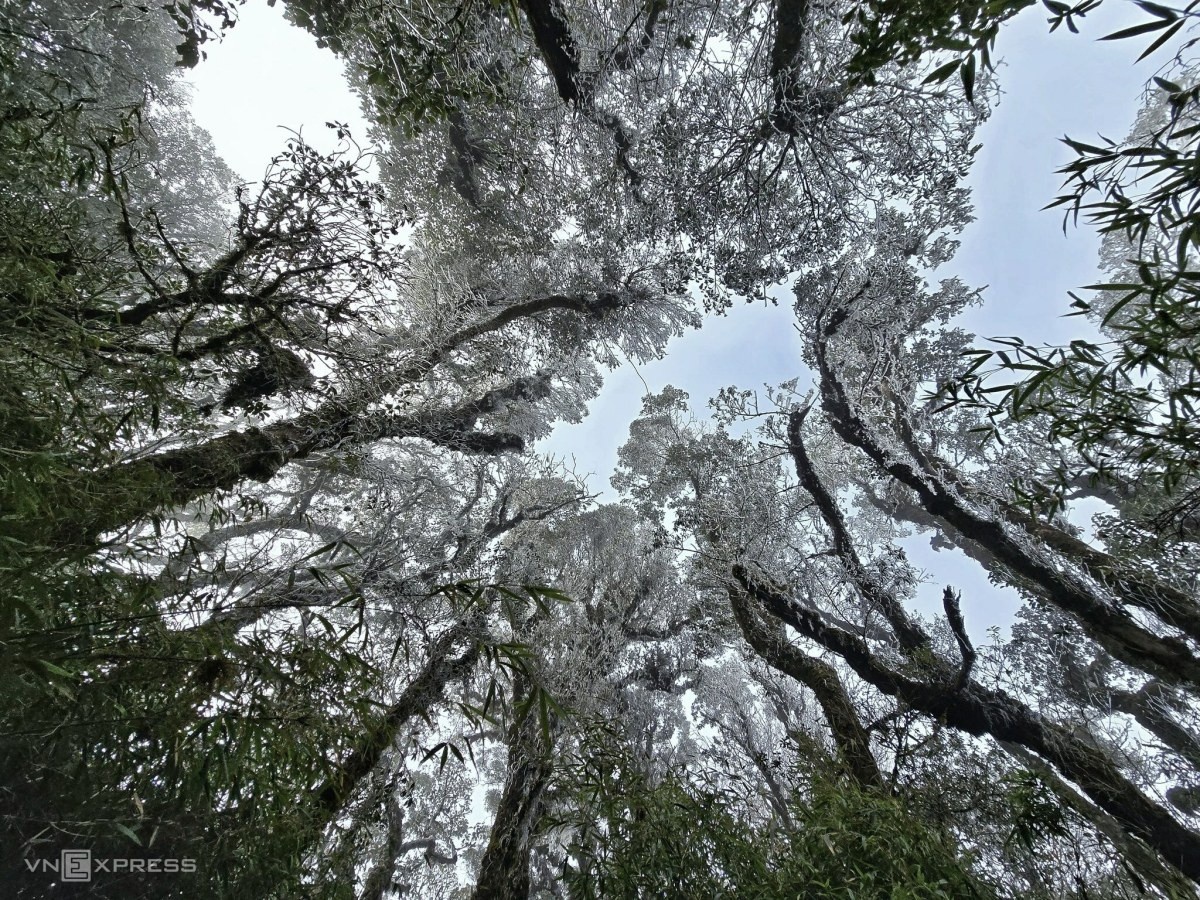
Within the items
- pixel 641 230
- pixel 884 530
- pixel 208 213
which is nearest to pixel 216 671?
pixel 641 230

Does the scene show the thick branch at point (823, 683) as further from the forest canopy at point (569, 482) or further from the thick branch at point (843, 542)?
the thick branch at point (843, 542)

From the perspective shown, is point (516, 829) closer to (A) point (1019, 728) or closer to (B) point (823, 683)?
(B) point (823, 683)

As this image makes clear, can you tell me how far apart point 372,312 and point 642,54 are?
303 cm

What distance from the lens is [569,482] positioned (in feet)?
28.5

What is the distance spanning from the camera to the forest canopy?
4.92ft

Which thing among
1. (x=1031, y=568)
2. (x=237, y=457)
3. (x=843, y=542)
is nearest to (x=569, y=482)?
(x=843, y=542)

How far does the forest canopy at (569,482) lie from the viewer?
1499 mm

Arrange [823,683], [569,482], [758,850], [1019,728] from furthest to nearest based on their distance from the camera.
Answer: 1. [569,482]
2. [823,683]
3. [1019,728]
4. [758,850]

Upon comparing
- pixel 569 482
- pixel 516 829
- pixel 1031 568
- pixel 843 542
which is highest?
pixel 569 482

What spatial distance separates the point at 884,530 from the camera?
418 inches

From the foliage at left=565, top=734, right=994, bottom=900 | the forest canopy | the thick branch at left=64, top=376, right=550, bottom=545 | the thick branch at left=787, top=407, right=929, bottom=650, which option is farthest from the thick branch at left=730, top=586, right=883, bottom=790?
the thick branch at left=64, top=376, right=550, bottom=545

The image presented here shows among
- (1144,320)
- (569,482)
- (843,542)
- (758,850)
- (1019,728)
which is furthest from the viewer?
(569,482)

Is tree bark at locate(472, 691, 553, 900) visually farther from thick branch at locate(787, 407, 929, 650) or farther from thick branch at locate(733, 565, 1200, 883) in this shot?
thick branch at locate(787, 407, 929, 650)

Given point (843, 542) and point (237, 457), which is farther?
point (843, 542)
